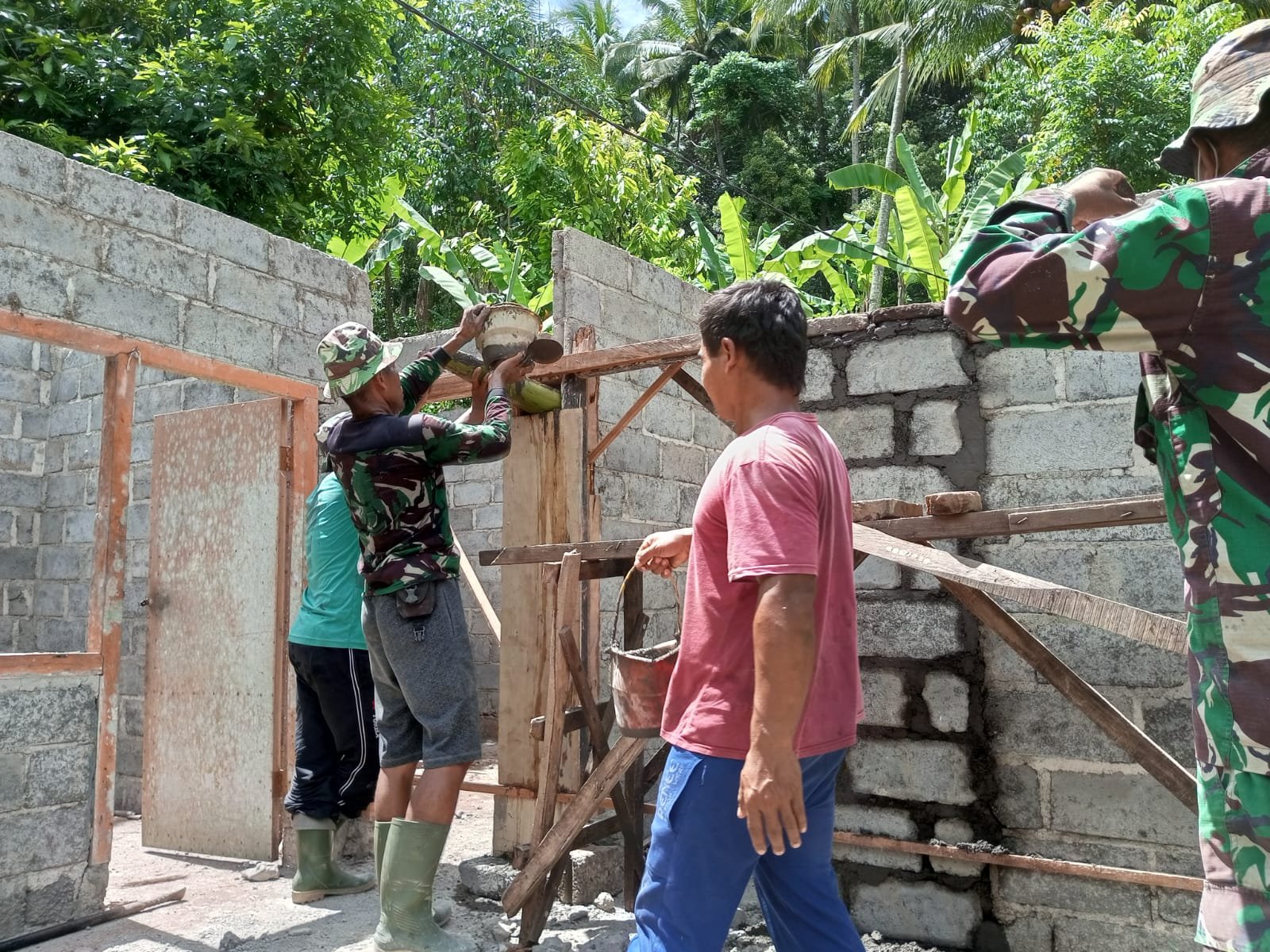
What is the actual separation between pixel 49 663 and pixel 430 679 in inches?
66.4

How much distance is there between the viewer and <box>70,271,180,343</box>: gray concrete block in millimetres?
4270

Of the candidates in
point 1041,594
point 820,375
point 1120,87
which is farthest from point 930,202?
point 1041,594

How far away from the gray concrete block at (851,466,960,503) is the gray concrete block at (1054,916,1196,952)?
141cm

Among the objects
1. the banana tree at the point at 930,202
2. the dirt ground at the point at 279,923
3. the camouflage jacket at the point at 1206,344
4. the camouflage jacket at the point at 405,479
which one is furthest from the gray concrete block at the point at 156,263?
the banana tree at the point at 930,202

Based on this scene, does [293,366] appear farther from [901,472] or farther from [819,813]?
[819,813]

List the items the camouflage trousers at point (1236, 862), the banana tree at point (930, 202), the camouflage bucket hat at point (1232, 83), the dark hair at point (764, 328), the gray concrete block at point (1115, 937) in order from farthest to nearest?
the banana tree at point (930, 202) → the gray concrete block at point (1115, 937) → the dark hair at point (764, 328) → the camouflage bucket hat at point (1232, 83) → the camouflage trousers at point (1236, 862)

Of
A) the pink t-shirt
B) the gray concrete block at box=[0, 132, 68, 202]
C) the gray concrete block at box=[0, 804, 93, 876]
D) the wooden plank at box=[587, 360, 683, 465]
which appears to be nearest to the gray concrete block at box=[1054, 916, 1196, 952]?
the pink t-shirt

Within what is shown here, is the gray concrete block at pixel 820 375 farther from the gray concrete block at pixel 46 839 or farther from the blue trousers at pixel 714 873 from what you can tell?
the gray concrete block at pixel 46 839

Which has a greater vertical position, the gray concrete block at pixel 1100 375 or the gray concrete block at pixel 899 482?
the gray concrete block at pixel 1100 375

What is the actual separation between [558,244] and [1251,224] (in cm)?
380

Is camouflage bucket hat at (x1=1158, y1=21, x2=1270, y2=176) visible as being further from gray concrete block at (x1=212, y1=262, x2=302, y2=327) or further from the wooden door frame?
gray concrete block at (x1=212, y1=262, x2=302, y2=327)

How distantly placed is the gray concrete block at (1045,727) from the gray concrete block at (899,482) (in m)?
0.71

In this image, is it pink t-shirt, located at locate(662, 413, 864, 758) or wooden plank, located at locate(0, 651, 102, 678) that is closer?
pink t-shirt, located at locate(662, 413, 864, 758)

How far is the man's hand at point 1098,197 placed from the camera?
174cm
